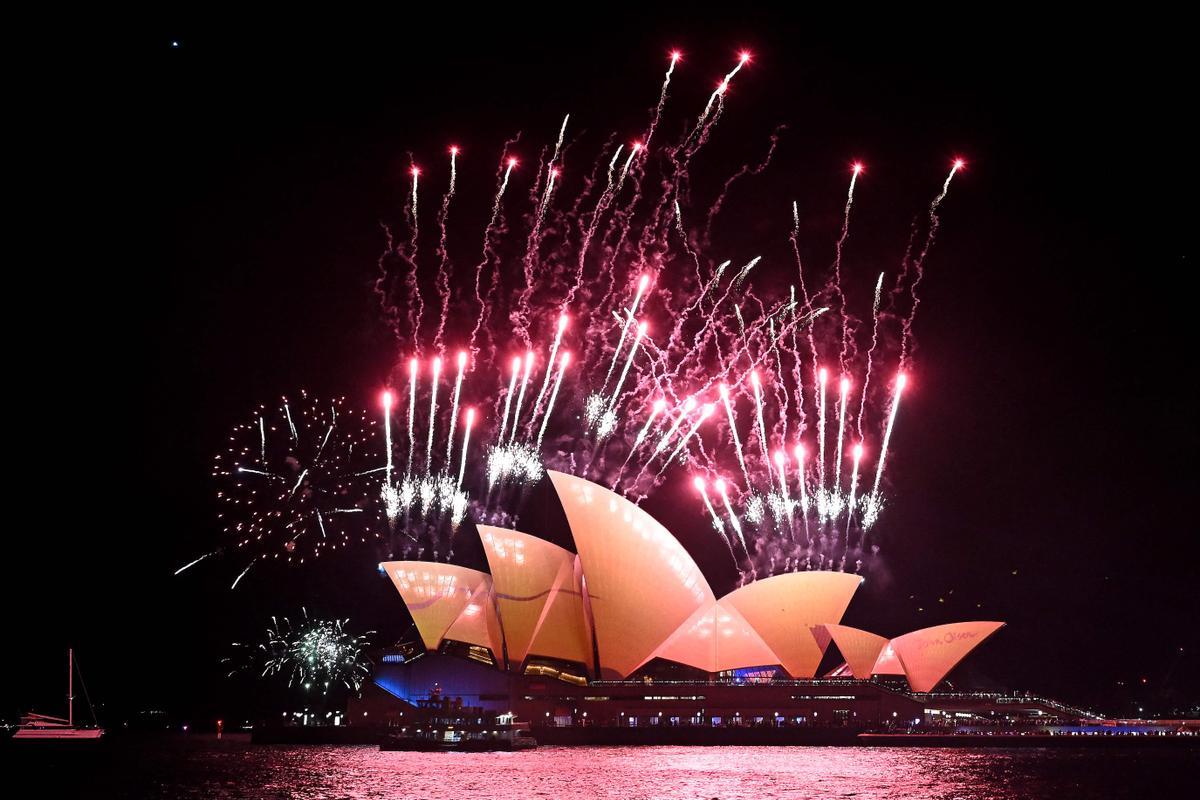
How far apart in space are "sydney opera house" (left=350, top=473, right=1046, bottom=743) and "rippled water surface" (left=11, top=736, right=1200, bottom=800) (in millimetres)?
3407

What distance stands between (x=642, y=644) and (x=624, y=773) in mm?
18175

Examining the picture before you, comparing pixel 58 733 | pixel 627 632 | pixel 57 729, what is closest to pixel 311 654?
pixel 627 632

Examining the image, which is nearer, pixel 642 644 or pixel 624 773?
pixel 624 773

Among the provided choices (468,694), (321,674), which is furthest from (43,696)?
(468,694)

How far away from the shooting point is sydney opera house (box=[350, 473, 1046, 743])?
199 ft

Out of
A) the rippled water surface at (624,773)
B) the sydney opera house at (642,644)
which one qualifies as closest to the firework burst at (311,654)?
the sydney opera house at (642,644)

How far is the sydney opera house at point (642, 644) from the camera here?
199 ft

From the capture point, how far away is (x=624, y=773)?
4369 cm

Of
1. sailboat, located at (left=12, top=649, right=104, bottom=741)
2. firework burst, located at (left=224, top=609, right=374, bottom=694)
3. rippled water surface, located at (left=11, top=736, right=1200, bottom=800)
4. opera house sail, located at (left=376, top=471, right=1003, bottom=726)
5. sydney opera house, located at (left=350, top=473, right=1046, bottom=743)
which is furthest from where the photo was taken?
sailboat, located at (left=12, top=649, right=104, bottom=741)

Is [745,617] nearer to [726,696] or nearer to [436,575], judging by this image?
[726,696]

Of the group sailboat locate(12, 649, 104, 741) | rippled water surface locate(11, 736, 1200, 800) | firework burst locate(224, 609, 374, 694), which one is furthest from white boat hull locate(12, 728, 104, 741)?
rippled water surface locate(11, 736, 1200, 800)

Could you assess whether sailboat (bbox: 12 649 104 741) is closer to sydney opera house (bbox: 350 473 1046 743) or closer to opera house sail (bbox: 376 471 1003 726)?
sydney opera house (bbox: 350 473 1046 743)

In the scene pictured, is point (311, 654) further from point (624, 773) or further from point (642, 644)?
point (624, 773)

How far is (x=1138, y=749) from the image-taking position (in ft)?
210
